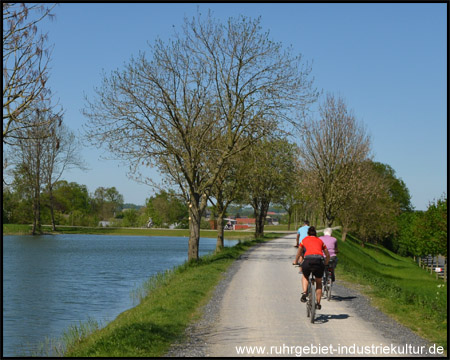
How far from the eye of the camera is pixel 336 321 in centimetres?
1290

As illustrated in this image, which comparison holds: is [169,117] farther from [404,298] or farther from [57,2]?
[57,2]

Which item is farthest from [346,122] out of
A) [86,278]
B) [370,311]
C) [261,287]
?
[370,311]

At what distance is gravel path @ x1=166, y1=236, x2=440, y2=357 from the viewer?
33.7 feet

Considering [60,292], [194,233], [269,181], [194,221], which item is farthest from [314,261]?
[269,181]

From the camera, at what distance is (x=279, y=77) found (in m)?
29.8

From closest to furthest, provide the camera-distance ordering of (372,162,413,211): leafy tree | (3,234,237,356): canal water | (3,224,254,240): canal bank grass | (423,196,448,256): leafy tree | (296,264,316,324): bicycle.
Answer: (296,264,316,324): bicycle → (3,234,237,356): canal water → (423,196,448,256): leafy tree → (3,224,254,240): canal bank grass → (372,162,413,211): leafy tree

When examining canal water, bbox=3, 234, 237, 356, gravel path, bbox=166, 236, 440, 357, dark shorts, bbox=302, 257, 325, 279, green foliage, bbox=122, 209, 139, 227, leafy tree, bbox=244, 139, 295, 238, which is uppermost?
leafy tree, bbox=244, 139, 295, 238

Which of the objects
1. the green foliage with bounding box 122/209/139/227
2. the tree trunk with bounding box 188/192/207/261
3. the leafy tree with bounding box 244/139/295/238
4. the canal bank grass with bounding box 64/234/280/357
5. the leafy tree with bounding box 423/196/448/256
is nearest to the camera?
the canal bank grass with bounding box 64/234/280/357

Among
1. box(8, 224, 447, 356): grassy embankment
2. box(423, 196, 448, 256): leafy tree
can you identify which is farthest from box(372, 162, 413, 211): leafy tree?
box(8, 224, 447, 356): grassy embankment

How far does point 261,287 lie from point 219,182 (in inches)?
780

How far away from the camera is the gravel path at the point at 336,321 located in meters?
10.3

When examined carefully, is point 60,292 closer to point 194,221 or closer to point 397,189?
point 194,221

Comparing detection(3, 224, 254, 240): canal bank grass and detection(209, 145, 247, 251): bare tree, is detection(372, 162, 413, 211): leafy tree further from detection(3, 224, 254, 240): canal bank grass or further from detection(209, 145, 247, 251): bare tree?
detection(209, 145, 247, 251): bare tree

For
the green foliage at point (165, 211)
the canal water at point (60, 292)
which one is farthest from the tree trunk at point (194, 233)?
the green foliage at point (165, 211)
